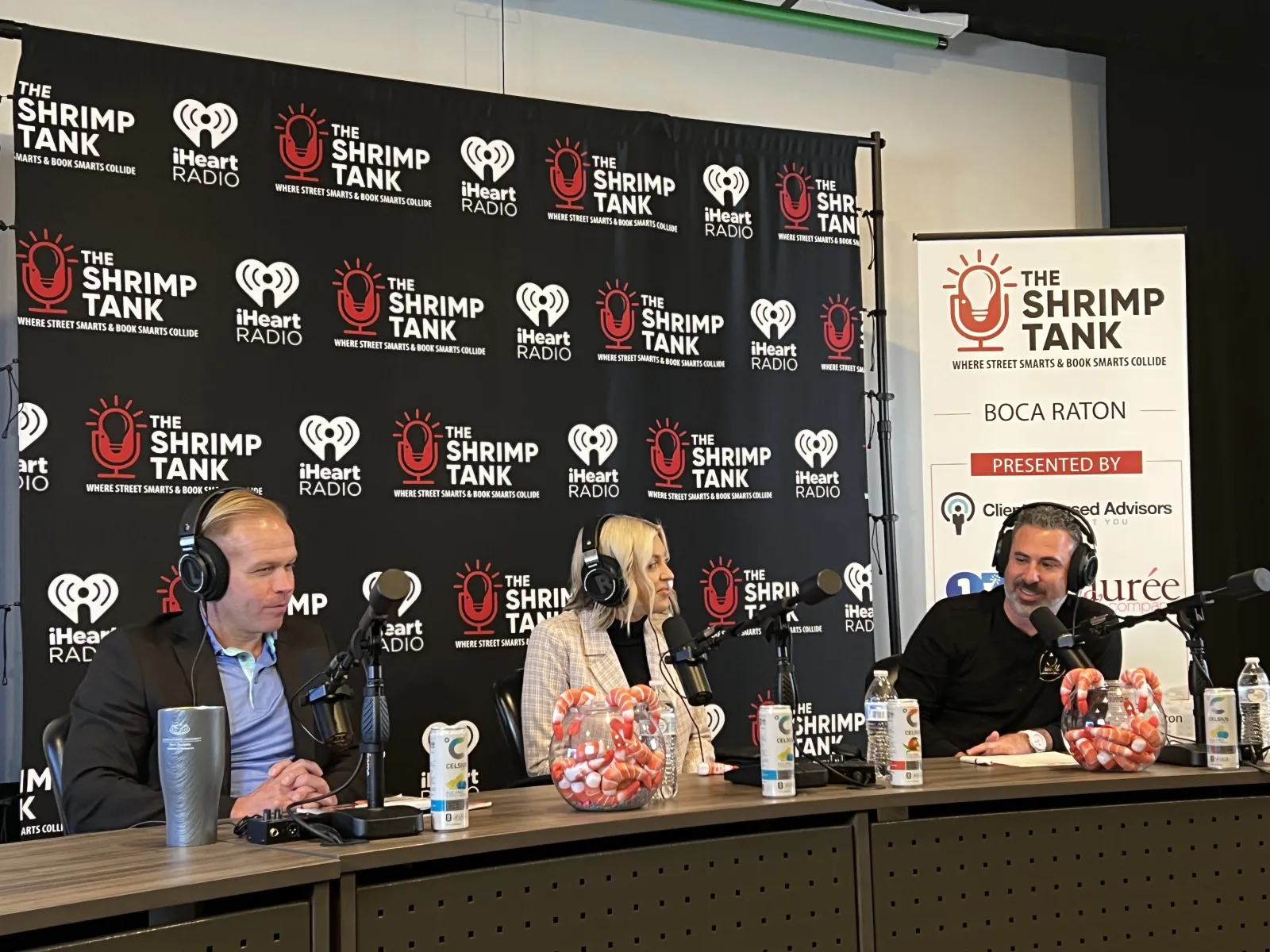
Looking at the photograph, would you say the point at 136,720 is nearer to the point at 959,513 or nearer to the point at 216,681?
the point at 216,681

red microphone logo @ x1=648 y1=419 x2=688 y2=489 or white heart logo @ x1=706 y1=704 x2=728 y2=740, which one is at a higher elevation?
red microphone logo @ x1=648 y1=419 x2=688 y2=489

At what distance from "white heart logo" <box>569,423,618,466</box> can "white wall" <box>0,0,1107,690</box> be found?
4.32ft

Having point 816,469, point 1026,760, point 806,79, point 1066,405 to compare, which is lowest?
point 1026,760

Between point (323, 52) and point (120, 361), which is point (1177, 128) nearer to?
point (323, 52)

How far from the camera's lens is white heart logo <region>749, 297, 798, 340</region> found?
4816 mm

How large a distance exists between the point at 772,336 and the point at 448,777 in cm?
304

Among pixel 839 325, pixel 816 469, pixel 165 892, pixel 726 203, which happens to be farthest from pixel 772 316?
pixel 165 892

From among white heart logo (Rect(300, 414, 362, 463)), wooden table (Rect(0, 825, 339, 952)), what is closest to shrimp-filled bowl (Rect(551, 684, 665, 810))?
wooden table (Rect(0, 825, 339, 952))

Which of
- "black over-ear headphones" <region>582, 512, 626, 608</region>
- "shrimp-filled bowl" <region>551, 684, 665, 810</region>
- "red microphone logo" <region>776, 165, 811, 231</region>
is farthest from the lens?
"red microphone logo" <region>776, 165, 811, 231</region>

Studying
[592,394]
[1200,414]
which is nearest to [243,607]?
[592,394]

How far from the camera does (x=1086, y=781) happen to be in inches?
97.7

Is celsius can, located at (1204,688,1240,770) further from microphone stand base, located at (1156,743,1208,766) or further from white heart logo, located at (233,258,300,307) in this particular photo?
white heart logo, located at (233,258,300,307)

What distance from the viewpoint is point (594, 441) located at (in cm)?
449

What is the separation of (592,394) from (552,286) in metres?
0.38
